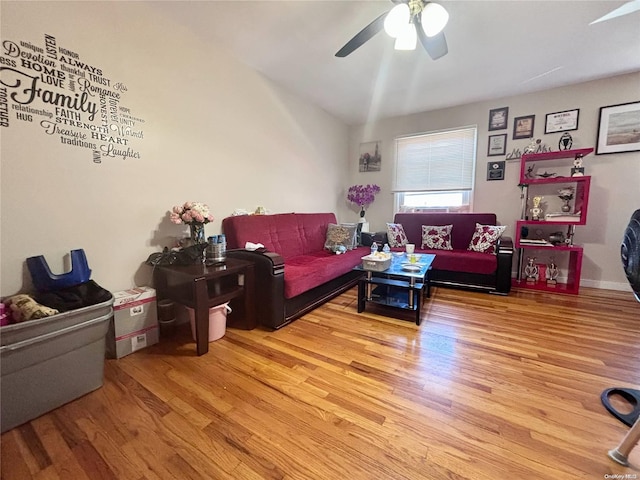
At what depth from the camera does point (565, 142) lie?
3.13m

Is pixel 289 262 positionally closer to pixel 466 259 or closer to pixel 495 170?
pixel 466 259

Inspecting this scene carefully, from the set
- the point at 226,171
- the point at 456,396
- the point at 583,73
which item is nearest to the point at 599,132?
the point at 583,73

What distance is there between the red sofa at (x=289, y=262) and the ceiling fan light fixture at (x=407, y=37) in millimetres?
1880

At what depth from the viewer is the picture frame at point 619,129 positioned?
2908 millimetres

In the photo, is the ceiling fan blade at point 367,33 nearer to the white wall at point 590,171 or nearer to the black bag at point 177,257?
the black bag at point 177,257

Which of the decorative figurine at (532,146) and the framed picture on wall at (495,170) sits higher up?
the decorative figurine at (532,146)

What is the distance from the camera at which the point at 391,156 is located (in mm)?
4359

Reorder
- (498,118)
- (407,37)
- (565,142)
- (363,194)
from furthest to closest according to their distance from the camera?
1. (363,194)
2. (498,118)
3. (565,142)
4. (407,37)

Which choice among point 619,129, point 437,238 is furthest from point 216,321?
point 619,129

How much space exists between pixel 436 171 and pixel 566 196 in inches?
62.1

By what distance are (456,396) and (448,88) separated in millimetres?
3388

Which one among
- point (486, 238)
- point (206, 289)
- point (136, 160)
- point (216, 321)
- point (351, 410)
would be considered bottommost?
point (351, 410)

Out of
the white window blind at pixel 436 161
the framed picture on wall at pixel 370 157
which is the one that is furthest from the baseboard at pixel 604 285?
the framed picture on wall at pixel 370 157

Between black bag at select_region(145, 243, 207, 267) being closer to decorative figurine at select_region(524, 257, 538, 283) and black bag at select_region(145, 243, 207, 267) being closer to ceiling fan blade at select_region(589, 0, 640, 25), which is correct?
ceiling fan blade at select_region(589, 0, 640, 25)
